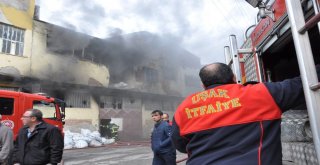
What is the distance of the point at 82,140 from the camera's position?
1440 centimetres

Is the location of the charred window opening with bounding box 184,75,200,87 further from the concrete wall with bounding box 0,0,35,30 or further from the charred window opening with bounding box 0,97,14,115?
the charred window opening with bounding box 0,97,14,115

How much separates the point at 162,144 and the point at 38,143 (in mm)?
2074

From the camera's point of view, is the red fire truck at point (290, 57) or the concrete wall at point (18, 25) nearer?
the red fire truck at point (290, 57)

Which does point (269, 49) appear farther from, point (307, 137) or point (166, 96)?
point (166, 96)

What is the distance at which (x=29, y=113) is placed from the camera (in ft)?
11.4

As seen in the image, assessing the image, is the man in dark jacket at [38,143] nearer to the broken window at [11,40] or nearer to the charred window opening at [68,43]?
the broken window at [11,40]

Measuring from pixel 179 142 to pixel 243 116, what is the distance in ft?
1.48

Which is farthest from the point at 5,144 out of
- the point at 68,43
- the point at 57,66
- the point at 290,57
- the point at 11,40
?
the point at 68,43

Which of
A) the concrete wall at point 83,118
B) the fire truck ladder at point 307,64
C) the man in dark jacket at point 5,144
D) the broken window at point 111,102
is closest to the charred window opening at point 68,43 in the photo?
the broken window at point 111,102

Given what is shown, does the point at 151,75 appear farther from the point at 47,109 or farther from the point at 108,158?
the point at 47,109

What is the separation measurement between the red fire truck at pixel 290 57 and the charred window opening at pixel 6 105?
7.05 metres

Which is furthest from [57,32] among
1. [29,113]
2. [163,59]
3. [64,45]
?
[29,113]

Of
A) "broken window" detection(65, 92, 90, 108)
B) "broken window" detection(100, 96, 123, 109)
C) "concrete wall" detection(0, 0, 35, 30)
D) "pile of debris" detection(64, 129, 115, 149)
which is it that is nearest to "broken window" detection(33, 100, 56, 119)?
"pile of debris" detection(64, 129, 115, 149)

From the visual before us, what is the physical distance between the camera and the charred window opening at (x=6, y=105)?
794 centimetres
